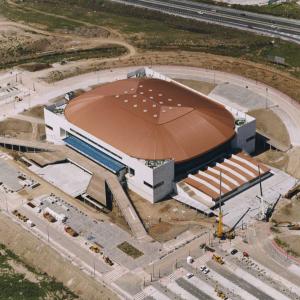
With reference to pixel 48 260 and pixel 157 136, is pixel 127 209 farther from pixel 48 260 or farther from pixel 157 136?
pixel 48 260

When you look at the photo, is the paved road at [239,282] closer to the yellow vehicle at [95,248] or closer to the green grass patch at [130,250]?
the green grass patch at [130,250]

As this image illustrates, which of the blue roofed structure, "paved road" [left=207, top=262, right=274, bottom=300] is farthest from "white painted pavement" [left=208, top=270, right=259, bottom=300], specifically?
the blue roofed structure

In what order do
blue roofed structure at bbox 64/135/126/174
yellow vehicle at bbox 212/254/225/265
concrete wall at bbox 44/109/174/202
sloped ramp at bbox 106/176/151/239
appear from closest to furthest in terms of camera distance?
yellow vehicle at bbox 212/254/225/265 → sloped ramp at bbox 106/176/151/239 → concrete wall at bbox 44/109/174/202 → blue roofed structure at bbox 64/135/126/174

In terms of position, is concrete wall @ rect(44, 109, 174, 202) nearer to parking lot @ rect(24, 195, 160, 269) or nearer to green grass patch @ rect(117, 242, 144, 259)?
parking lot @ rect(24, 195, 160, 269)

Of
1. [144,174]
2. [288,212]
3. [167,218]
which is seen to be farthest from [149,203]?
[288,212]

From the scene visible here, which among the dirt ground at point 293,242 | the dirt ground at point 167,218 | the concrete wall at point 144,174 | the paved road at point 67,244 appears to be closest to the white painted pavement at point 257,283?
the dirt ground at point 293,242

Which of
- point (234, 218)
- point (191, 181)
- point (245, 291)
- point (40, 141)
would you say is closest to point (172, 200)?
point (191, 181)
